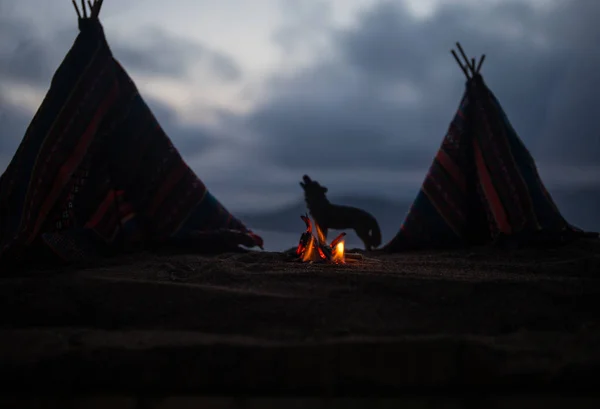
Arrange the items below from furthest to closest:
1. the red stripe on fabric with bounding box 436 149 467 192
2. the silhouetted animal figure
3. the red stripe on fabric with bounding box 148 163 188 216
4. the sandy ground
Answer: the silhouetted animal figure < the red stripe on fabric with bounding box 436 149 467 192 < the red stripe on fabric with bounding box 148 163 188 216 < the sandy ground

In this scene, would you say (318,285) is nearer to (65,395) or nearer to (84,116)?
(65,395)

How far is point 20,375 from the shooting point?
1.22 m

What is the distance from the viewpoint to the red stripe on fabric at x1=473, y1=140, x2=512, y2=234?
3.68 metres

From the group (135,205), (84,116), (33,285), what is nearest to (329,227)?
(135,205)

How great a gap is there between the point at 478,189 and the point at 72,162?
3.41 meters

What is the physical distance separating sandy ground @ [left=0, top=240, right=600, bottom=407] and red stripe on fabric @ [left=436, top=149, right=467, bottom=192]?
2219mm

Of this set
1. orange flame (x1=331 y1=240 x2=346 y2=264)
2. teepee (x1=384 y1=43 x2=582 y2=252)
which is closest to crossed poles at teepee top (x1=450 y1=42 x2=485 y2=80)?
teepee (x1=384 y1=43 x2=582 y2=252)

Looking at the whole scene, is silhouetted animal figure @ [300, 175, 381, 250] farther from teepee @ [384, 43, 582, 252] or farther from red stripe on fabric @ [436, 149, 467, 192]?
red stripe on fabric @ [436, 149, 467, 192]

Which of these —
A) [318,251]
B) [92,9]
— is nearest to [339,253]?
[318,251]

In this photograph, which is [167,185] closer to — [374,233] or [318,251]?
[318,251]

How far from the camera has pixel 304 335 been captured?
4.41 feet

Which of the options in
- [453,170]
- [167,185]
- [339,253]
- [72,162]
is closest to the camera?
[339,253]

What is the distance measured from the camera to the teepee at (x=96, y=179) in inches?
110

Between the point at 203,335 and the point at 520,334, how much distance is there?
1.02 m
